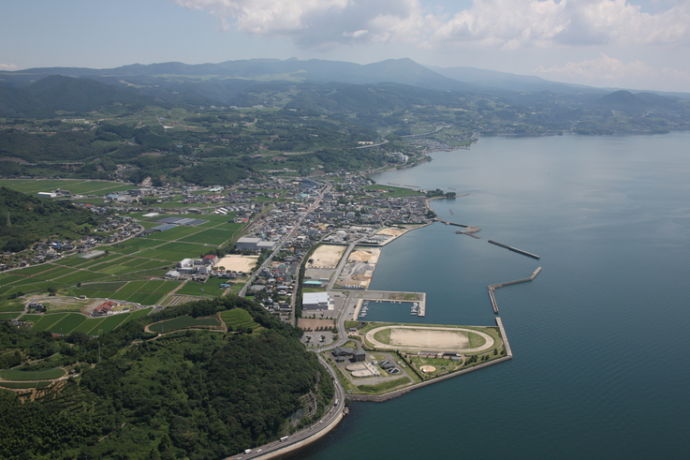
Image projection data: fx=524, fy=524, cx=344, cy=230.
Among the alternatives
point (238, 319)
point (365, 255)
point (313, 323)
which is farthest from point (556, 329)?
point (238, 319)

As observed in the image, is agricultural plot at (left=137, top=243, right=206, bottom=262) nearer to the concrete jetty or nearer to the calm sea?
the calm sea

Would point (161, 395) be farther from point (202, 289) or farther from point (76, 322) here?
point (202, 289)

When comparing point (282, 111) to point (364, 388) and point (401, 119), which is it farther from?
point (364, 388)

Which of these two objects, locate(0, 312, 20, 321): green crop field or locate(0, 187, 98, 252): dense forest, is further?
locate(0, 187, 98, 252): dense forest

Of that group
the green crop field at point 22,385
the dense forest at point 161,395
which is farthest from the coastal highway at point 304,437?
the green crop field at point 22,385

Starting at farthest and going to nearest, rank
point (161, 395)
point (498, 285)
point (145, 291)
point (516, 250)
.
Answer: point (516, 250) → point (498, 285) → point (145, 291) → point (161, 395)

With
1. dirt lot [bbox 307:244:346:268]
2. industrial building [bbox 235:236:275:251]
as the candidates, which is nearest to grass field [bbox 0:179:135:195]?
industrial building [bbox 235:236:275:251]

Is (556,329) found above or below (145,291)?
below
